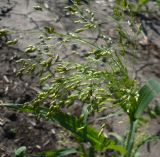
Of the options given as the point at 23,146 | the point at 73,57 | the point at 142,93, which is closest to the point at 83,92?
the point at 142,93

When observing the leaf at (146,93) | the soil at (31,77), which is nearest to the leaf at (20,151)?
the soil at (31,77)

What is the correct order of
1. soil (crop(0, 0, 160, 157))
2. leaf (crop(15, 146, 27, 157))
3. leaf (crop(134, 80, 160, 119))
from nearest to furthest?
leaf (crop(134, 80, 160, 119)) < leaf (crop(15, 146, 27, 157)) < soil (crop(0, 0, 160, 157))

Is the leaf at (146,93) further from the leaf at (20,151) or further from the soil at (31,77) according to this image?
the leaf at (20,151)

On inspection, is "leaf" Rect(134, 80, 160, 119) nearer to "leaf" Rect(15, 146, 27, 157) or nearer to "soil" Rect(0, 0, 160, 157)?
"soil" Rect(0, 0, 160, 157)

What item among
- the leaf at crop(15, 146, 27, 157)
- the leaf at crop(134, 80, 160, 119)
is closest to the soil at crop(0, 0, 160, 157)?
the leaf at crop(15, 146, 27, 157)

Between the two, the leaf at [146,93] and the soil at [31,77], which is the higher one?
the leaf at [146,93]

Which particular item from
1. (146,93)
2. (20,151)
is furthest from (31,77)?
(146,93)

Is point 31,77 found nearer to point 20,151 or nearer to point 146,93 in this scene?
point 20,151

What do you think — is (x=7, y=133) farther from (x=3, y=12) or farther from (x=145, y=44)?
(x=145, y=44)

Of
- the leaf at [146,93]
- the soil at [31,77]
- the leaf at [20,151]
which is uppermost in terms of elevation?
the leaf at [146,93]
